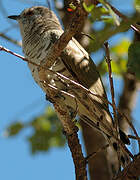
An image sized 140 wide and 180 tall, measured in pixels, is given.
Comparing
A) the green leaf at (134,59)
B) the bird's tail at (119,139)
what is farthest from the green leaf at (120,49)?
the green leaf at (134,59)

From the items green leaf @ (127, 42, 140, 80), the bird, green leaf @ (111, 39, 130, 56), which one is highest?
green leaf @ (127, 42, 140, 80)

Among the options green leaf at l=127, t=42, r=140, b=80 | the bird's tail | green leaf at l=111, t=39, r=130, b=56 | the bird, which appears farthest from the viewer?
green leaf at l=111, t=39, r=130, b=56

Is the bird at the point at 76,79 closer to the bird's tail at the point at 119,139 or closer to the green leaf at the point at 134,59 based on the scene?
the bird's tail at the point at 119,139

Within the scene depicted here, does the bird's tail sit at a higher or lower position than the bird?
lower

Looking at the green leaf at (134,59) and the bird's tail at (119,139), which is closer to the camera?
the green leaf at (134,59)

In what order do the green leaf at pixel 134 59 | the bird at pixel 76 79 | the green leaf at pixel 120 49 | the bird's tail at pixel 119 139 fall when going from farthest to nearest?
the green leaf at pixel 120 49 → the bird at pixel 76 79 → the bird's tail at pixel 119 139 → the green leaf at pixel 134 59

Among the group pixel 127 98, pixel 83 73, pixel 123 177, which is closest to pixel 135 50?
pixel 123 177

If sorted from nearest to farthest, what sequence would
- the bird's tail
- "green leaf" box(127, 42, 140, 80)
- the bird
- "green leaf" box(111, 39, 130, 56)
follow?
"green leaf" box(127, 42, 140, 80) < the bird's tail < the bird < "green leaf" box(111, 39, 130, 56)

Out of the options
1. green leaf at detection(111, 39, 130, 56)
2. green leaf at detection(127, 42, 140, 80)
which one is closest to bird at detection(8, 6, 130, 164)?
green leaf at detection(127, 42, 140, 80)

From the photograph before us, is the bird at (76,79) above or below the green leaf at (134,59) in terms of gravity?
below

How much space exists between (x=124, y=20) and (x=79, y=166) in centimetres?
169

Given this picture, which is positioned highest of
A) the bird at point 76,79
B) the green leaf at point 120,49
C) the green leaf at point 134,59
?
the green leaf at point 134,59

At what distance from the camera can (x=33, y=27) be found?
409cm

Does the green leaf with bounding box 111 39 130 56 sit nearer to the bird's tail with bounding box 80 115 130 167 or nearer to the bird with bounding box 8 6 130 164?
Answer: the bird with bounding box 8 6 130 164
